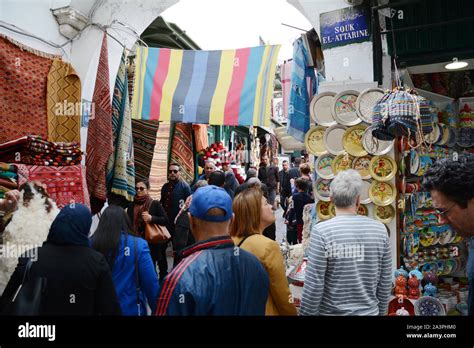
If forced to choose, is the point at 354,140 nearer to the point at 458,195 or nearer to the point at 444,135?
the point at 444,135

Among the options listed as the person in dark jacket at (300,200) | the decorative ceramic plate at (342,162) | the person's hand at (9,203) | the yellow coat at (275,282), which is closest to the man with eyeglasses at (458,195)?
the yellow coat at (275,282)

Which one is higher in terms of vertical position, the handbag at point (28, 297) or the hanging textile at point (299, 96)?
the hanging textile at point (299, 96)

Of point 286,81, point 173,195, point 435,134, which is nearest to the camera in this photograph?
point 435,134

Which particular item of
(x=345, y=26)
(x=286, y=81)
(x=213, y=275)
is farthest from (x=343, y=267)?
(x=286, y=81)

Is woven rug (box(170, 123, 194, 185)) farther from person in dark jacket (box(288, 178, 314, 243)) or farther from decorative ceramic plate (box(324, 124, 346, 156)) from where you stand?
decorative ceramic plate (box(324, 124, 346, 156))

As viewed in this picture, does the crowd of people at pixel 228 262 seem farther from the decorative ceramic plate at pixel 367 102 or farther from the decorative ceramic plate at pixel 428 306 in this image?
the decorative ceramic plate at pixel 367 102

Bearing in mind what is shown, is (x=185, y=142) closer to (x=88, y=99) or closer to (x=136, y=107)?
(x=136, y=107)

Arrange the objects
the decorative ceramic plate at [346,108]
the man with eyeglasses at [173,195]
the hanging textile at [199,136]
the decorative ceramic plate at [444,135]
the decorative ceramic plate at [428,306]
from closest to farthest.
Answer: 1. the decorative ceramic plate at [428,306]
2. the decorative ceramic plate at [346,108]
3. the decorative ceramic plate at [444,135]
4. the man with eyeglasses at [173,195]
5. the hanging textile at [199,136]

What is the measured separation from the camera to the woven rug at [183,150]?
487 cm

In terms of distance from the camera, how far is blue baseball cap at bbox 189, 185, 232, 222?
57.4 inches

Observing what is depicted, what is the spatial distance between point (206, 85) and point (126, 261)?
242 cm

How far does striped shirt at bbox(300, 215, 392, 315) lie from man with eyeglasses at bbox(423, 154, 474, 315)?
36cm

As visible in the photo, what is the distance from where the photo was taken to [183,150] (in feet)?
16.2

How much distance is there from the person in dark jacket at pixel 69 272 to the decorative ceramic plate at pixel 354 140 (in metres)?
2.03
